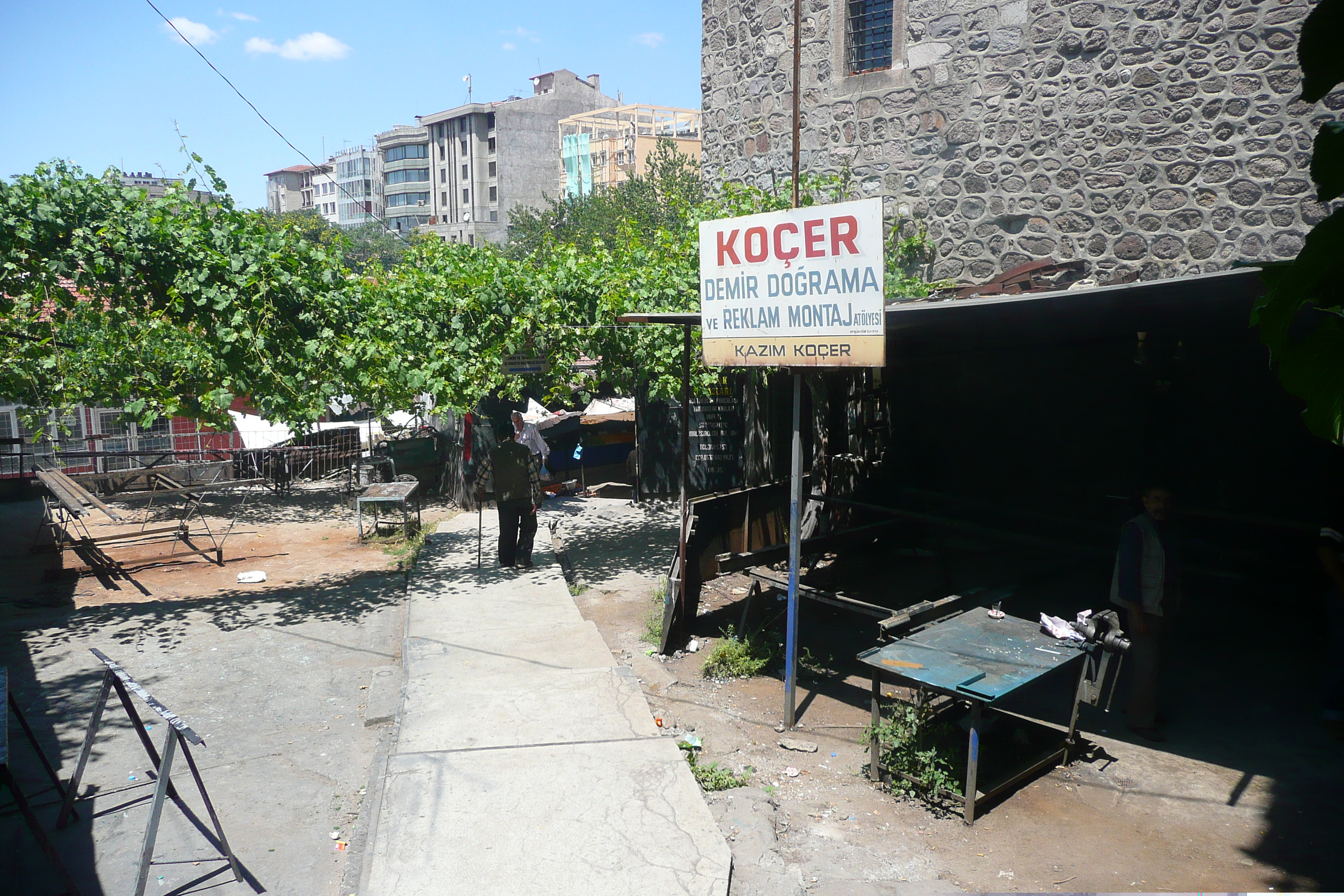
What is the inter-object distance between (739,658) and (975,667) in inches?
96.8

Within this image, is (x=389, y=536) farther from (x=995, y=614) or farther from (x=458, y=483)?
(x=995, y=614)

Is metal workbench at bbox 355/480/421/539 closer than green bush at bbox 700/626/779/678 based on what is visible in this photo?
No

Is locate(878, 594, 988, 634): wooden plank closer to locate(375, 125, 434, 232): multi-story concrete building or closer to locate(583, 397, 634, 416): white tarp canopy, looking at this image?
locate(583, 397, 634, 416): white tarp canopy

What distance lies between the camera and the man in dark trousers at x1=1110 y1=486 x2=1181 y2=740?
19.0ft

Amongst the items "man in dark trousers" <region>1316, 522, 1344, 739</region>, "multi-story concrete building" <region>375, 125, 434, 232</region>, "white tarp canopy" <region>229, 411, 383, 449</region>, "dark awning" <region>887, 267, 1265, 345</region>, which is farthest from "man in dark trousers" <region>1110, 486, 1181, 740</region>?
"multi-story concrete building" <region>375, 125, 434, 232</region>

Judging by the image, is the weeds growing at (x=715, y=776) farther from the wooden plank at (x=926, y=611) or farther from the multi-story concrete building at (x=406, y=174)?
the multi-story concrete building at (x=406, y=174)

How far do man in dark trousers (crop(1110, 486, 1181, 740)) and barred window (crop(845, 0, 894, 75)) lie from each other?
7.55 metres

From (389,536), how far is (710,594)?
6.40 metres

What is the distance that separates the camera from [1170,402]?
951cm

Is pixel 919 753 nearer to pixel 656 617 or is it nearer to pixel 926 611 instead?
pixel 926 611

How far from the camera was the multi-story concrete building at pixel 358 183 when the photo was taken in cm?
10584

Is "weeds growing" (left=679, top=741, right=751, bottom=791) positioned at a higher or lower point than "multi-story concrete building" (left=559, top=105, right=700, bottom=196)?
lower

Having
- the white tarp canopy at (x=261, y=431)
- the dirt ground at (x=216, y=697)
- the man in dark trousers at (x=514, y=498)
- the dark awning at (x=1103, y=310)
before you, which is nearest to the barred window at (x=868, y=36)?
the dark awning at (x=1103, y=310)

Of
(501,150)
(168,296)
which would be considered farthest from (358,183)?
(168,296)
